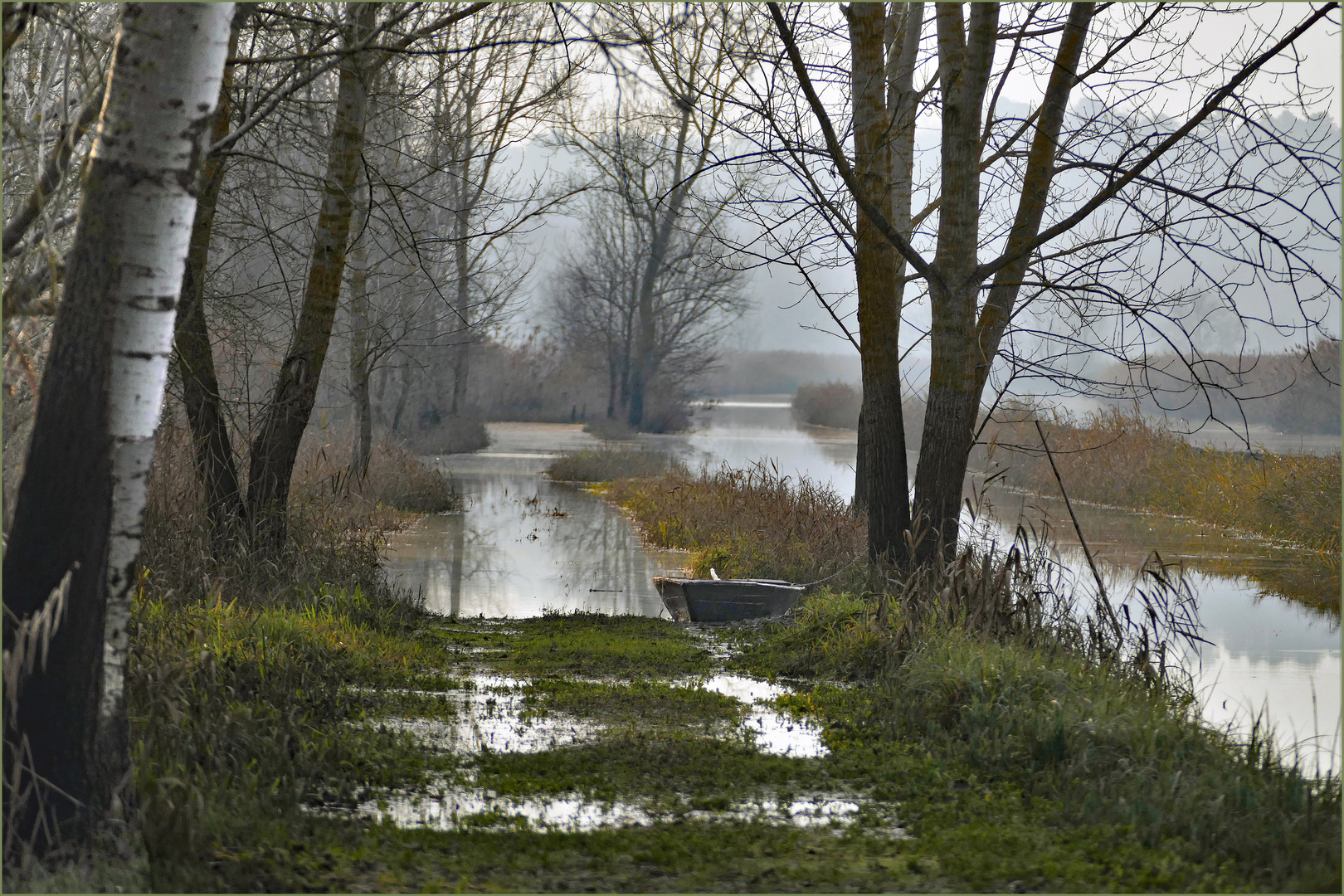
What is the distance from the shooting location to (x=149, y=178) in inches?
119

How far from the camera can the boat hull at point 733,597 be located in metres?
8.15

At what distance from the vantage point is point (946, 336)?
7074 mm

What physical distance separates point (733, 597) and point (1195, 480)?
1252cm

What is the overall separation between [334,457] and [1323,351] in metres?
19.2

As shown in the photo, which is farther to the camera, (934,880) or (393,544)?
(393,544)

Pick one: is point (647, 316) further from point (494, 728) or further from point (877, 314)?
point (494, 728)

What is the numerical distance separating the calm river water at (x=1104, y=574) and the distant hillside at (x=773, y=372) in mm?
82267

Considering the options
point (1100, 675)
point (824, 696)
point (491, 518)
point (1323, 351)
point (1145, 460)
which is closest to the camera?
point (1100, 675)

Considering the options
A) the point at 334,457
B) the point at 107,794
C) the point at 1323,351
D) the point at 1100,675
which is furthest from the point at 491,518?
the point at 1323,351

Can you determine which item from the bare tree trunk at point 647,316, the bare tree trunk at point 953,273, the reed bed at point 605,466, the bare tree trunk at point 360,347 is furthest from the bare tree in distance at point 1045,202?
the bare tree trunk at point 647,316

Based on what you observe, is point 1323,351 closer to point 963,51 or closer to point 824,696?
point 963,51

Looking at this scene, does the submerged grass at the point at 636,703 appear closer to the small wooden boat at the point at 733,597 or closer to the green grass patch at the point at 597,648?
the green grass patch at the point at 597,648

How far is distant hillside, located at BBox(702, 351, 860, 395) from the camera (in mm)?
104188

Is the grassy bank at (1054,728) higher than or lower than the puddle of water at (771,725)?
higher
